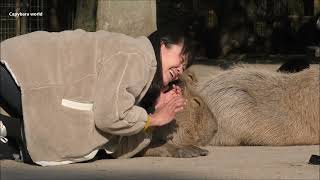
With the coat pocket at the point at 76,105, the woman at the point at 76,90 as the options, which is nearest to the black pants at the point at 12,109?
the woman at the point at 76,90

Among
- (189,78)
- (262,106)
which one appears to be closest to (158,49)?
(189,78)

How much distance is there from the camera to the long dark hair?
4.98m

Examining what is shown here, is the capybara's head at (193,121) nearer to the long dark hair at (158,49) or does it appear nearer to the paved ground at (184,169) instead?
the paved ground at (184,169)

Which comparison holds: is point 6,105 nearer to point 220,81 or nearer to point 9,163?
point 9,163

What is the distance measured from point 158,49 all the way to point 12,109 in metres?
0.99

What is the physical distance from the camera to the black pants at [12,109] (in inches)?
190

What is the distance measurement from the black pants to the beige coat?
68 mm

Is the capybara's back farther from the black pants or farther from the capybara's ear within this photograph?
the black pants

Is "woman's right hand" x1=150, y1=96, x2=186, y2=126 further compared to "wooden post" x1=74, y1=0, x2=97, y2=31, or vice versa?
"wooden post" x1=74, y1=0, x2=97, y2=31

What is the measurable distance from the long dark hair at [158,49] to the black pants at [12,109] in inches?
31.4

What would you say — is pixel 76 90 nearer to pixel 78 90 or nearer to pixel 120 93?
pixel 78 90

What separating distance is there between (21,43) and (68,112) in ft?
1.77

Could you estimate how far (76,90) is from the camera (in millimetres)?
4785

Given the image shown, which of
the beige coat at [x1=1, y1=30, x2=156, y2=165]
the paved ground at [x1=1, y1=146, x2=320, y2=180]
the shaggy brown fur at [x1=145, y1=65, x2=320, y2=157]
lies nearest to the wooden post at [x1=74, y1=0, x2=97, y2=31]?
the shaggy brown fur at [x1=145, y1=65, x2=320, y2=157]
